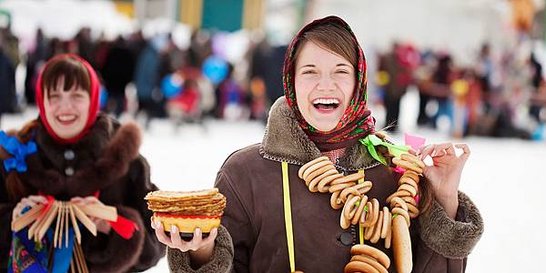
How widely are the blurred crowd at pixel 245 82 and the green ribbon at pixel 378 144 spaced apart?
7932 millimetres

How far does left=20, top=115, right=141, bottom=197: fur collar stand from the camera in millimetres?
2205

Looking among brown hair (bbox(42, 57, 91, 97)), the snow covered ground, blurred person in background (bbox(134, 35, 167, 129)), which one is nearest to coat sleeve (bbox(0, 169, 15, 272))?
brown hair (bbox(42, 57, 91, 97))

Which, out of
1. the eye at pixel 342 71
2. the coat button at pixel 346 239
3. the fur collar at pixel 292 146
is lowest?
the coat button at pixel 346 239

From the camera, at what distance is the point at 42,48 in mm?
11516

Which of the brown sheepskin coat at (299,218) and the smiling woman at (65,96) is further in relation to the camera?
the smiling woman at (65,96)

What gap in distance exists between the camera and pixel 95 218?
86.4 inches

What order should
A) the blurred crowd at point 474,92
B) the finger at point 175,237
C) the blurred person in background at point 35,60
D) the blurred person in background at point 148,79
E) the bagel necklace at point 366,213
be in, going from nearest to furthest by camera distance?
1. the finger at point 175,237
2. the bagel necklace at point 366,213
3. the blurred person in background at point 148,79
4. the blurred crowd at point 474,92
5. the blurred person in background at point 35,60

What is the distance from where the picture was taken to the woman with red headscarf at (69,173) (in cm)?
216

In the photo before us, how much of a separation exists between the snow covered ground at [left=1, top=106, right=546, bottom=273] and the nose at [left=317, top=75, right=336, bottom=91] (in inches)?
90.2

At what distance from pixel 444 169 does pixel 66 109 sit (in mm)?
1200

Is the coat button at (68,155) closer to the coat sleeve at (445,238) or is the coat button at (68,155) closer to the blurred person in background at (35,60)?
the coat sleeve at (445,238)

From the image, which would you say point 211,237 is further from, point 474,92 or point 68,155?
point 474,92

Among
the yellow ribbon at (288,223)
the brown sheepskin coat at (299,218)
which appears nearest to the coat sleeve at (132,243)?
the brown sheepskin coat at (299,218)

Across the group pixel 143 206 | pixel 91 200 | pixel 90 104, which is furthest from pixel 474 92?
pixel 91 200
